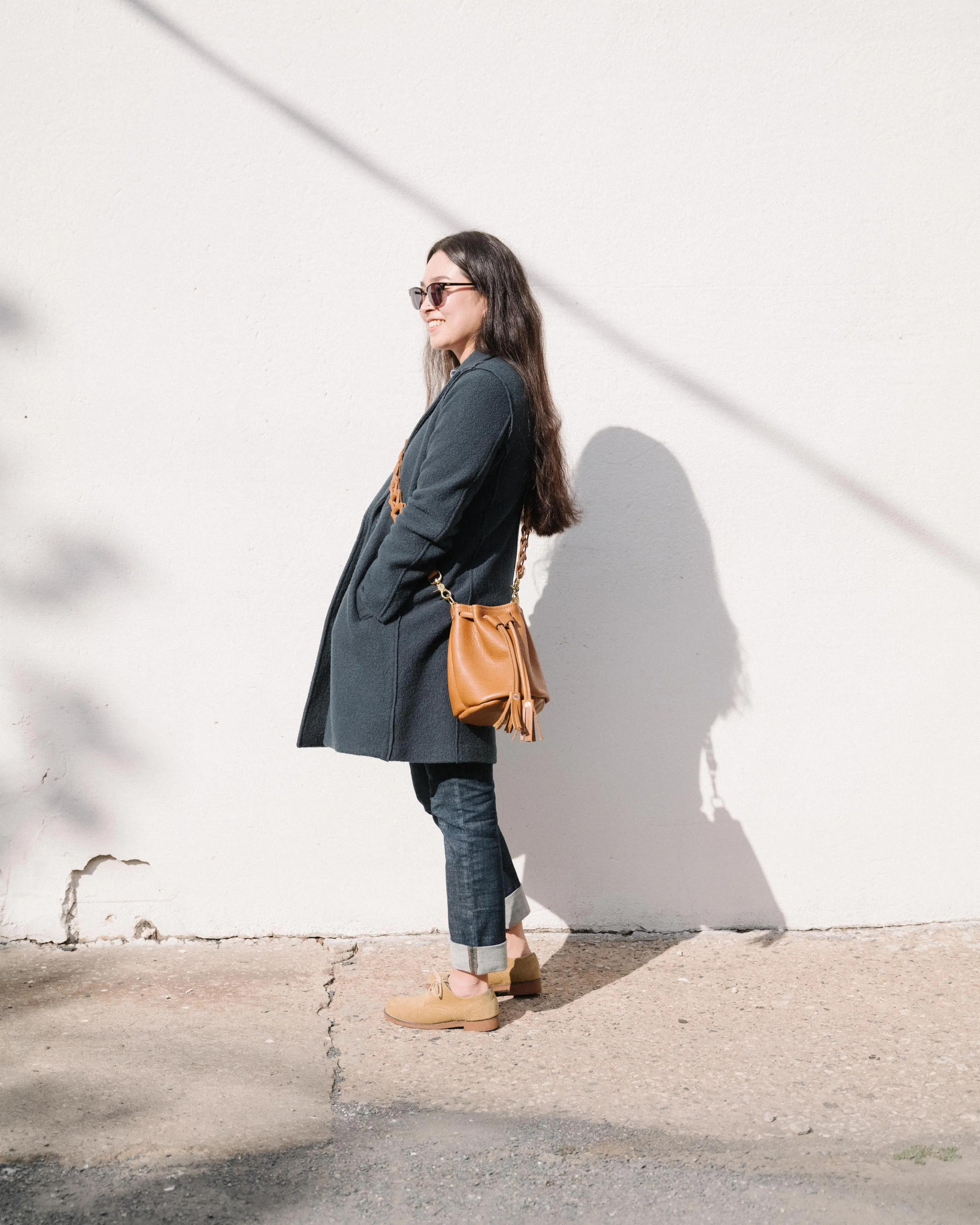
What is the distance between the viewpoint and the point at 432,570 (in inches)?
99.6

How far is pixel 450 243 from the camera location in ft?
8.68

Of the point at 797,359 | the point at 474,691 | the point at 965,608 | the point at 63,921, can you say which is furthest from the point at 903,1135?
the point at 63,921

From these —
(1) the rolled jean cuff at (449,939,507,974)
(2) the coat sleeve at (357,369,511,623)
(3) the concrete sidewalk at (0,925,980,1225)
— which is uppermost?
(2) the coat sleeve at (357,369,511,623)

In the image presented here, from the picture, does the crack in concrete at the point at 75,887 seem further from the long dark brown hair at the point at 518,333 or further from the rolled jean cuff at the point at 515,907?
the long dark brown hair at the point at 518,333

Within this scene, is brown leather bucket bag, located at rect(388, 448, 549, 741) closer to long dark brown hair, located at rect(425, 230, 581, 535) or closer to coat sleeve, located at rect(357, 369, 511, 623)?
coat sleeve, located at rect(357, 369, 511, 623)

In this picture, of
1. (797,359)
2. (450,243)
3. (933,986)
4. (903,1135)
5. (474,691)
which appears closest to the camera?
(903,1135)

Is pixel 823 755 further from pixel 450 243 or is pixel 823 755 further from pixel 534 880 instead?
pixel 450 243

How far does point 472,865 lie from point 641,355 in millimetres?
1483

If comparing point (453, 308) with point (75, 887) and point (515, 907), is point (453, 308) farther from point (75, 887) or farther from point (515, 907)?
point (75, 887)

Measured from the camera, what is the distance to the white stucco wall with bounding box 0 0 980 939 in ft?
10.1

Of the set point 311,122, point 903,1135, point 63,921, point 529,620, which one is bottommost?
point 903,1135

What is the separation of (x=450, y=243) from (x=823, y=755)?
1.77 meters

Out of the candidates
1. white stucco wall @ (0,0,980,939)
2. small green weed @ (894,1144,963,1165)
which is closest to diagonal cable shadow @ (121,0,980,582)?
white stucco wall @ (0,0,980,939)

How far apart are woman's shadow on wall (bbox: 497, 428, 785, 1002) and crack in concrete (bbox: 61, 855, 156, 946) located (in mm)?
1057
